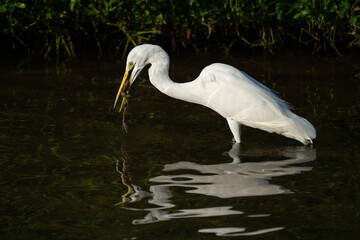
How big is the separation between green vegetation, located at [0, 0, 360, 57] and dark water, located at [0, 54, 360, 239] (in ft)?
2.60

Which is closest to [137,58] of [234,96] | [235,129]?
[234,96]

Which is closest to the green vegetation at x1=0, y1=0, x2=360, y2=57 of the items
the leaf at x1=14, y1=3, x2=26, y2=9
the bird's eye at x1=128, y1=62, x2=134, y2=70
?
the leaf at x1=14, y1=3, x2=26, y2=9

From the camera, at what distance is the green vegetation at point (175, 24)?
8211mm

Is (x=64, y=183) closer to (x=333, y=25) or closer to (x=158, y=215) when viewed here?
(x=158, y=215)

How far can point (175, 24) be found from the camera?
340 inches

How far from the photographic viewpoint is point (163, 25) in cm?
876

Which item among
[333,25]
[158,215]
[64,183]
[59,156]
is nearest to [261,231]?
[158,215]

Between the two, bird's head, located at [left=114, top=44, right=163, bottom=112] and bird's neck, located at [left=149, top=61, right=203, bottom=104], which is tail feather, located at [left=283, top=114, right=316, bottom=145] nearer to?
bird's neck, located at [left=149, top=61, right=203, bottom=104]

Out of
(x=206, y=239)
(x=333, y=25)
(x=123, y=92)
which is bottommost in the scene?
(x=206, y=239)

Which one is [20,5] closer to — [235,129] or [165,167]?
[235,129]

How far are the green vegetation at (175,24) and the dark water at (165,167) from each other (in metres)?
0.79

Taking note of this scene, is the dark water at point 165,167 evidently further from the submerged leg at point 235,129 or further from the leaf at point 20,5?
the leaf at point 20,5

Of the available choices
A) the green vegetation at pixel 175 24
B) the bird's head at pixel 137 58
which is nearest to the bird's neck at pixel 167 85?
the bird's head at pixel 137 58

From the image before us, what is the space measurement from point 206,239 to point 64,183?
1.32 metres
